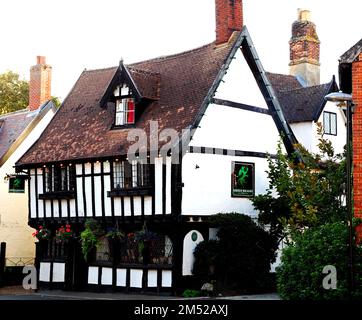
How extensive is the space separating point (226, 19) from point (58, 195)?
29.0 feet

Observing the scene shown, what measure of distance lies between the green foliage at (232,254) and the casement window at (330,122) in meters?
8.18

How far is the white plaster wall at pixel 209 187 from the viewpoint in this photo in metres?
22.2

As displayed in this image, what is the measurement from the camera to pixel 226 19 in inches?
979

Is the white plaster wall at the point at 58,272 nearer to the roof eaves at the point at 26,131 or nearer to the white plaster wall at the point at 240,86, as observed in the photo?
the roof eaves at the point at 26,131

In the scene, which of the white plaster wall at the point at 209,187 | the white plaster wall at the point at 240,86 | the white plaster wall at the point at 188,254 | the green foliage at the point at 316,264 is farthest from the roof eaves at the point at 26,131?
the green foliage at the point at 316,264

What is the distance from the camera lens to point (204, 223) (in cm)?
2262

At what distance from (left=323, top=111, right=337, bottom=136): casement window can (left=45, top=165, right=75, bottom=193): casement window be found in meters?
10.8

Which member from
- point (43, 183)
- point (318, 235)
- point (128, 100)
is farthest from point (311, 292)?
point (43, 183)

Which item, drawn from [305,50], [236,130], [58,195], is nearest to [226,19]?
[236,130]

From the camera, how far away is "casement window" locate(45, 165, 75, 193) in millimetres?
25562

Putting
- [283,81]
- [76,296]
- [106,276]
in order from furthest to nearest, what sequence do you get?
[283,81], [106,276], [76,296]

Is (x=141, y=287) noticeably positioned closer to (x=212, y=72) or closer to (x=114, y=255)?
(x=114, y=255)

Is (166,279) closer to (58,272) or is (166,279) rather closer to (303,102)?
(58,272)

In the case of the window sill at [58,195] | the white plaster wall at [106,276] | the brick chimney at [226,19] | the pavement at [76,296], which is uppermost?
the brick chimney at [226,19]
